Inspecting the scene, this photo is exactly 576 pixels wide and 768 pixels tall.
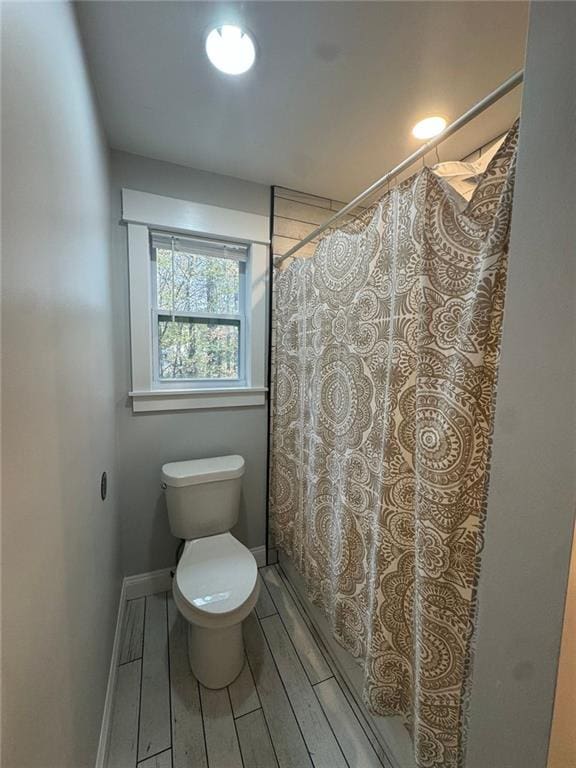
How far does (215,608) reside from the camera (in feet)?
3.65

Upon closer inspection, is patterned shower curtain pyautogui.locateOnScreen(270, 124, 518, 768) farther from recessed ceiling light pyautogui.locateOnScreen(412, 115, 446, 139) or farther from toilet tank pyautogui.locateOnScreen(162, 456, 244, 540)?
recessed ceiling light pyautogui.locateOnScreen(412, 115, 446, 139)

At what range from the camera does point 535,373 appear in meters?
0.45

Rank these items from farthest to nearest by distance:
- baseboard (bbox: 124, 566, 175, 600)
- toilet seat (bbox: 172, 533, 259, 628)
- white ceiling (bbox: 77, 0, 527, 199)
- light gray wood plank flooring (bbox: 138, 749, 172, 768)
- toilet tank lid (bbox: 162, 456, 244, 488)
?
baseboard (bbox: 124, 566, 175, 600) < toilet tank lid (bbox: 162, 456, 244, 488) < toilet seat (bbox: 172, 533, 259, 628) < light gray wood plank flooring (bbox: 138, 749, 172, 768) < white ceiling (bbox: 77, 0, 527, 199)

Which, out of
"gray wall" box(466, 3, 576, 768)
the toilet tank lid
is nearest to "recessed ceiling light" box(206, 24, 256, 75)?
"gray wall" box(466, 3, 576, 768)

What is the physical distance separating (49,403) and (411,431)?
2.90 ft

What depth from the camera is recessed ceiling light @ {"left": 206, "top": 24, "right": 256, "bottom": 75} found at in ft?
3.03

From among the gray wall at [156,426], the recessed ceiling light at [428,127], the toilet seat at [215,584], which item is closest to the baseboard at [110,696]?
the gray wall at [156,426]

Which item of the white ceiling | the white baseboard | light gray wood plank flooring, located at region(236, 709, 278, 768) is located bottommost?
light gray wood plank flooring, located at region(236, 709, 278, 768)

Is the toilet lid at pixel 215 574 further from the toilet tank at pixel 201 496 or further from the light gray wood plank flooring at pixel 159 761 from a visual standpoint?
the light gray wood plank flooring at pixel 159 761

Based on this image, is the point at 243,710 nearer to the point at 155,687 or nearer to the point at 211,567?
the point at 155,687

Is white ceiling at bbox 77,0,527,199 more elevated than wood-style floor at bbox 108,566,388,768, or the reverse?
white ceiling at bbox 77,0,527,199

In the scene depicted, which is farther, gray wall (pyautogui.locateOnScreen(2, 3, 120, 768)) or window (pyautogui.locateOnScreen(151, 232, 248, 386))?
window (pyautogui.locateOnScreen(151, 232, 248, 386))

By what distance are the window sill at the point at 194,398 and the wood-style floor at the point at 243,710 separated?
109cm

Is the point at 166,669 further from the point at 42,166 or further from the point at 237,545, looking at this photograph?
the point at 42,166
